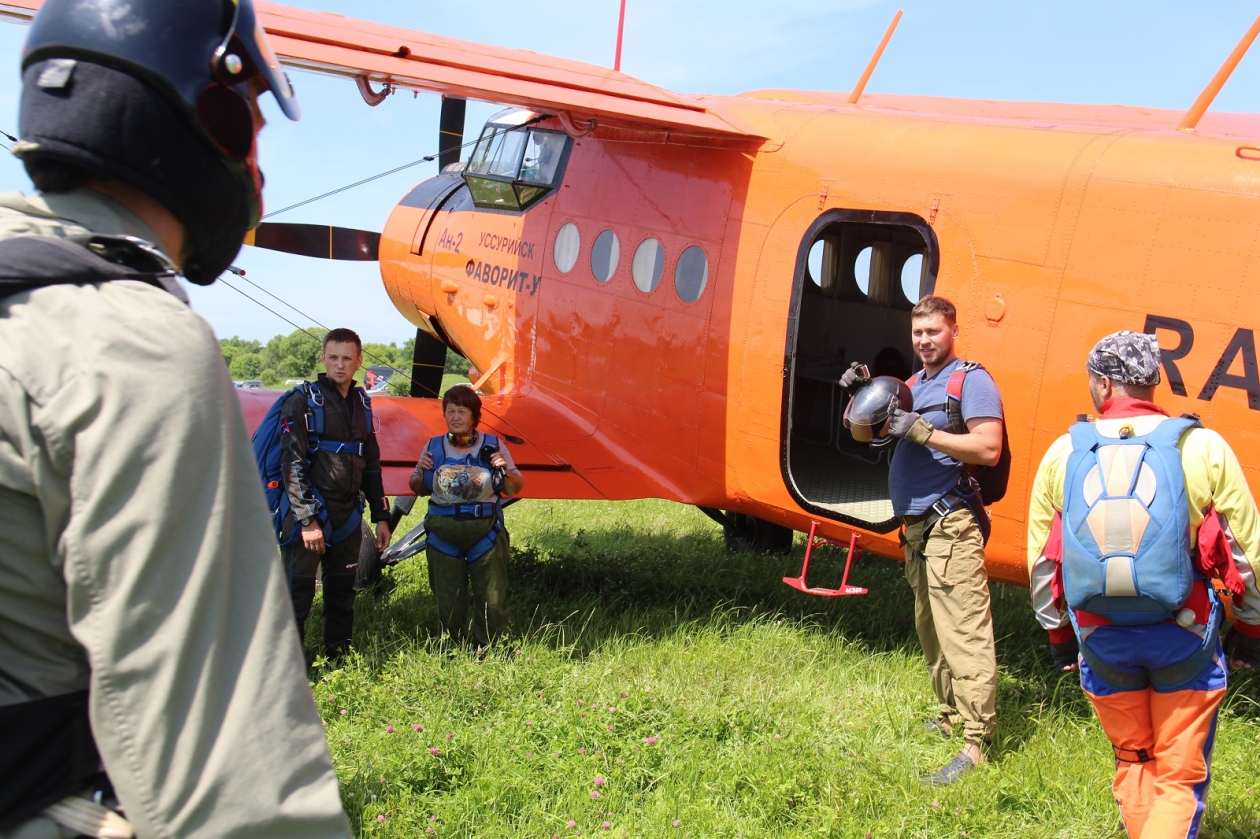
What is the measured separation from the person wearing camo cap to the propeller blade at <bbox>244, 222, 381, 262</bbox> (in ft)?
28.7

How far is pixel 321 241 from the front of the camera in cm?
1100

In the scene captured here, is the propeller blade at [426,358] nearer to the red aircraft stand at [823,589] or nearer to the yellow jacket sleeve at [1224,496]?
the red aircraft stand at [823,589]

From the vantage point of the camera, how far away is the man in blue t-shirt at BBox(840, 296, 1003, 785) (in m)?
4.31

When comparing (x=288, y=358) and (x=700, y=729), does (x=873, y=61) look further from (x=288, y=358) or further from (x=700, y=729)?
(x=288, y=358)

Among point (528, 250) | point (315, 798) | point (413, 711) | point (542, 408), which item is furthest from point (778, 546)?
point (315, 798)

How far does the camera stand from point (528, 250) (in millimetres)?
7934

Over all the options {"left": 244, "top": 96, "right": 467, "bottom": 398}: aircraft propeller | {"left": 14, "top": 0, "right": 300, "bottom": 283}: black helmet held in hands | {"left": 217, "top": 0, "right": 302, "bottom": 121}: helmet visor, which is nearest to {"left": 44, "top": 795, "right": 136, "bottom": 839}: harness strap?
{"left": 14, "top": 0, "right": 300, "bottom": 283}: black helmet held in hands

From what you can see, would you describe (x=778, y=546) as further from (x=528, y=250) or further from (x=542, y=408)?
(x=528, y=250)

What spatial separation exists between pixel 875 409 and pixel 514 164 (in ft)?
15.6

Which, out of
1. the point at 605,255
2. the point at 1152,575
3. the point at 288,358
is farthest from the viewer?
the point at 288,358

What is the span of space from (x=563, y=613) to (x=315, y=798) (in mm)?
5355

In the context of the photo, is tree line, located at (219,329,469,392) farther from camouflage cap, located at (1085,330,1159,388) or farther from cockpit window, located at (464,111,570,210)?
camouflage cap, located at (1085,330,1159,388)

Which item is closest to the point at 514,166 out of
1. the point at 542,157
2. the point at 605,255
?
the point at 542,157

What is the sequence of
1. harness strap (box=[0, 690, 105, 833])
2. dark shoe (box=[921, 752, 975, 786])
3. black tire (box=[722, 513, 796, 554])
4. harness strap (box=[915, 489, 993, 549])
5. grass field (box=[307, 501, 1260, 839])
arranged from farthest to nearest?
black tire (box=[722, 513, 796, 554]) < harness strap (box=[915, 489, 993, 549]) < dark shoe (box=[921, 752, 975, 786]) < grass field (box=[307, 501, 1260, 839]) < harness strap (box=[0, 690, 105, 833])
